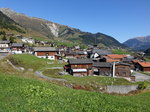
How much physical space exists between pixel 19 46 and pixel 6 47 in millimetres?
11375

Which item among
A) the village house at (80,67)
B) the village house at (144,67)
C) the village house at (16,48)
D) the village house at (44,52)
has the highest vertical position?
the village house at (16,48)

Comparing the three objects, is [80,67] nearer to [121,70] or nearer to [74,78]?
[74,78]

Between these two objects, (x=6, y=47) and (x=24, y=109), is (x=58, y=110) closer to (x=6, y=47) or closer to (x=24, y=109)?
(x=24, y=109)

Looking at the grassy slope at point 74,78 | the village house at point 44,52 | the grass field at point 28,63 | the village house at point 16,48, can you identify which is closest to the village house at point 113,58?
the grassy slope at point 74,78

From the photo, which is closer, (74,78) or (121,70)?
(74,78)

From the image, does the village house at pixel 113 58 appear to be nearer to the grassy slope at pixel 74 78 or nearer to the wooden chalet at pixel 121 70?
the wooden chalet at pixel 121 70

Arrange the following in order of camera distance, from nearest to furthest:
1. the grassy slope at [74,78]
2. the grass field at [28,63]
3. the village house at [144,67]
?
the grassy slope at [74,78], the grass field at [28,63], the village house at [144,67]

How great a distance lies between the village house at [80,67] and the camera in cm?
5253

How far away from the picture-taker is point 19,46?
310 feet

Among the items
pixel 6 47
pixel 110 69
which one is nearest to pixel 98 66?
pixel 110 69

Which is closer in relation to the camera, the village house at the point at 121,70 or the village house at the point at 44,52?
the village house at the point at 121,70

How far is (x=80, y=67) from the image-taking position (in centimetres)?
5531

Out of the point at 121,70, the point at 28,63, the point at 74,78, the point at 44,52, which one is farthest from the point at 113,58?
the point at 28,63

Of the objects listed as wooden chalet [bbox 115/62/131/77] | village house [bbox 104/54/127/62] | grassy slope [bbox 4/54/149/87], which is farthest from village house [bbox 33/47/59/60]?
wooden chalet [bbox 115/62/131/77]
